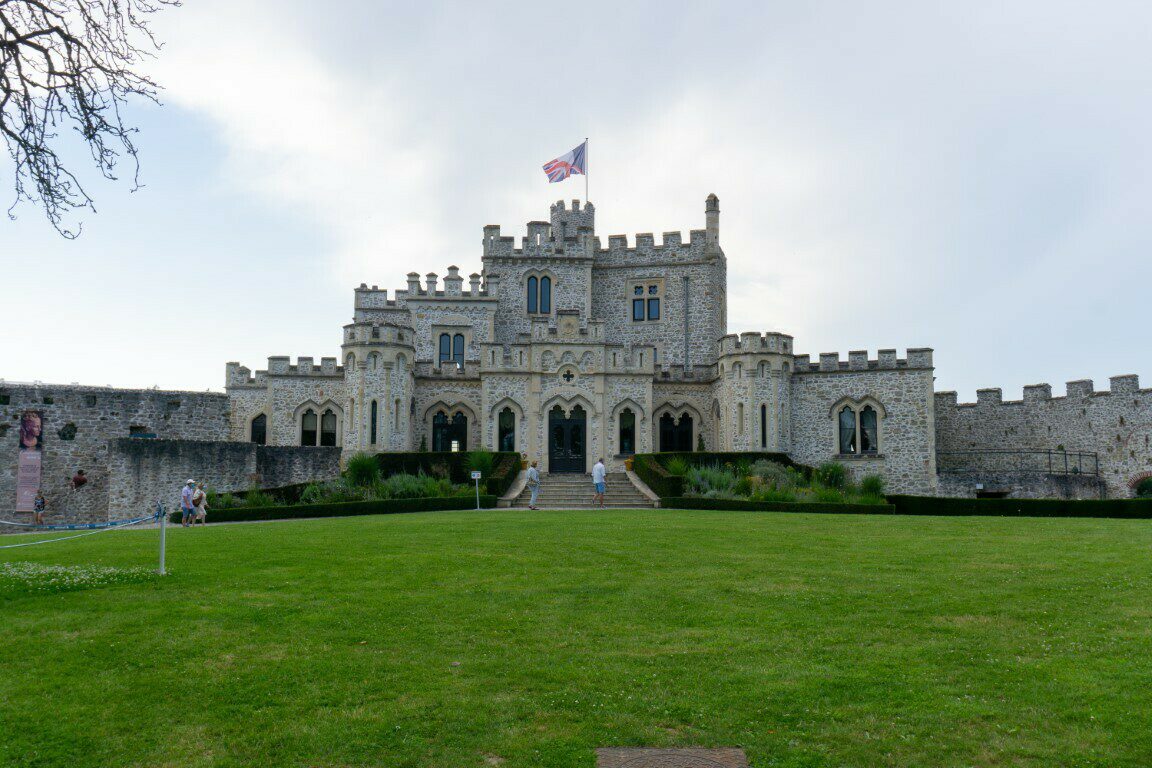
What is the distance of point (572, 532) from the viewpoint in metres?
17.7

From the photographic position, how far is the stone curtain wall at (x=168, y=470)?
30203 millimetres

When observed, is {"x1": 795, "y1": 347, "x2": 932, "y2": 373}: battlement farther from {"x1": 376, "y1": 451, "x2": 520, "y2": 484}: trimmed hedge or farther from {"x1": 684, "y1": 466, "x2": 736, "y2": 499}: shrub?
{"x1": 376, "y1": 451, "x2": 520, "y2": 484}: trimmed hedge

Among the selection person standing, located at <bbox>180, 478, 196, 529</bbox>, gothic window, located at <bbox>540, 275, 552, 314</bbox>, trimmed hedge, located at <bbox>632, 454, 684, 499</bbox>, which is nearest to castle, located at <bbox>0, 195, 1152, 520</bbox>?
trimmed hedge, located at <bbox>632, 454, 684, 499</bbox>

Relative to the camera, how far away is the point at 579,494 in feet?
108

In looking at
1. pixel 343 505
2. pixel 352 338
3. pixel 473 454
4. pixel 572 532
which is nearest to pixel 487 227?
pixel 352 338

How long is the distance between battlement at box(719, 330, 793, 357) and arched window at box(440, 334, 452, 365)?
15.9 metres

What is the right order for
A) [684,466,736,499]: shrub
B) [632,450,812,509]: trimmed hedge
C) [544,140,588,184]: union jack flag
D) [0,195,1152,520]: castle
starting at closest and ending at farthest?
[684,466,736,499]: shrub → [632,450,812,509]: trimmed hedge → [0,195,1152,520]: castle → [544,140,588,184]: union jack flag

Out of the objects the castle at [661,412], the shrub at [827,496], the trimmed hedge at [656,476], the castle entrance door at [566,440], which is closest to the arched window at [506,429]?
the castle at [661,412]

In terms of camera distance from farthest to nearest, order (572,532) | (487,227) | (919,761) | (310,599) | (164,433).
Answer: (487,227)
(164,433)
(572,532)
(310,599)
(919,761)

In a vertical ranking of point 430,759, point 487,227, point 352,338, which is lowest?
point 430,759

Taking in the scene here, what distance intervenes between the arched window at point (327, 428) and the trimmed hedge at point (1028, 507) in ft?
88.0

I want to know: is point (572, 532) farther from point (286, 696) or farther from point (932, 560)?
point (286, 696)

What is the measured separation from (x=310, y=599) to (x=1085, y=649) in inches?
332

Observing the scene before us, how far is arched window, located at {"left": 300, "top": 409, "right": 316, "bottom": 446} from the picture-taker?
41062mm
